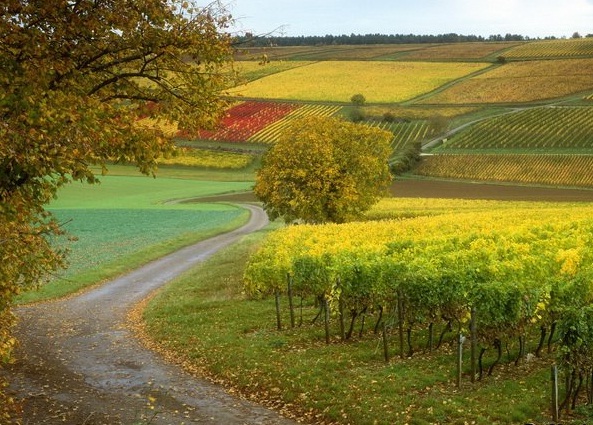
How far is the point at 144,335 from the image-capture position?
83.5 ft

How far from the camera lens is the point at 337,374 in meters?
18.4

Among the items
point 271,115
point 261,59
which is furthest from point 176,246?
point 271,115

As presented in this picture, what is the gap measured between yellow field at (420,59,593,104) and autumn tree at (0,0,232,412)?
12957 cm

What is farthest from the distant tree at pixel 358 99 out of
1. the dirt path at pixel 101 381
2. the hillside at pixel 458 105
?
the dirt path at pixel 101 381

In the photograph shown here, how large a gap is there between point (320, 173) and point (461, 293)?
33.0 metres

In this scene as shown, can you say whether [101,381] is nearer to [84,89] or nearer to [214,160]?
[84,89]

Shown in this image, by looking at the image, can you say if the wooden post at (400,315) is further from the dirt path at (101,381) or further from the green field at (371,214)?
the dirt path at (101,381)

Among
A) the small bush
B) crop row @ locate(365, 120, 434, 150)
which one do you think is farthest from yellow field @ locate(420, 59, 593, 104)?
the small bush

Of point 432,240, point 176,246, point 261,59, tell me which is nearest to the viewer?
point 261,59

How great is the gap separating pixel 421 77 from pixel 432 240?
140 m

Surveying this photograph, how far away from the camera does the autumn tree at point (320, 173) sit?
50.8 meters

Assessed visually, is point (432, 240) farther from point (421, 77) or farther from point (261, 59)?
point (421, 77)

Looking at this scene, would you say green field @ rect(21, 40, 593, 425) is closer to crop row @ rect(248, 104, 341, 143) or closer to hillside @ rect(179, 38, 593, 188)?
hillside @ rect(179, 38, 593, 188)

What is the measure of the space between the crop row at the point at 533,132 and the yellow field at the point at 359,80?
29.1 metres
